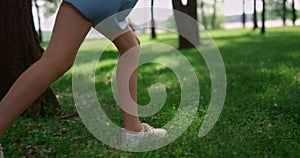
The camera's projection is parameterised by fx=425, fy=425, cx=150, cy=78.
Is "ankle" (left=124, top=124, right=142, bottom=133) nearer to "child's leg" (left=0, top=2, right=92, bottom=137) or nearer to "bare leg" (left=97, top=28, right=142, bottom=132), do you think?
"bare leg" (left=97, top=28, right=142, bottom=132)

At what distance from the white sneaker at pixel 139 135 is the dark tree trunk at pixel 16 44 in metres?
1.16

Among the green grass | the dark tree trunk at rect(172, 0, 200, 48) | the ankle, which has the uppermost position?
the ankle

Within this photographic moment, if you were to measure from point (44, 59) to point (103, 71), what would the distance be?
5226mm

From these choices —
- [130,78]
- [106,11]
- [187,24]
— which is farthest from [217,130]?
[187,24]

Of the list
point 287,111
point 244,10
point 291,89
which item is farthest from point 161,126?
point 244,10

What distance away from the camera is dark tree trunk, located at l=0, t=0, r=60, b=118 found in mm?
3320

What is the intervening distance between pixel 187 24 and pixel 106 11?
11.1 meters

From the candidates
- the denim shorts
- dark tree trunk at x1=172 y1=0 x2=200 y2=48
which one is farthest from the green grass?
dark tree trunk at x1=172 y1=0 x2=200 y2=48

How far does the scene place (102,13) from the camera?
2.15m

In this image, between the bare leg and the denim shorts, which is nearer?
the denim shorts

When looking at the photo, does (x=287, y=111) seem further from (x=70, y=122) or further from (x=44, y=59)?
(x=44, y=59)

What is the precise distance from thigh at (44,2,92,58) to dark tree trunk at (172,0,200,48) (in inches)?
415

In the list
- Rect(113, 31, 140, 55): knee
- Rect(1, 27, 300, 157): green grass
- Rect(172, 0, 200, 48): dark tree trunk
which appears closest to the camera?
Rect(1, 27, 300, 157): green grass

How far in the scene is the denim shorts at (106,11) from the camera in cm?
211
